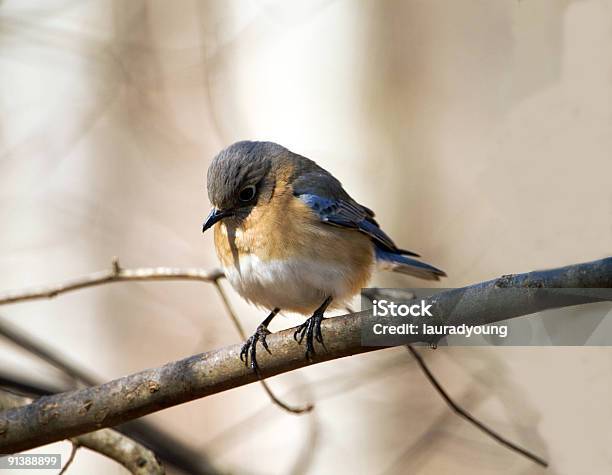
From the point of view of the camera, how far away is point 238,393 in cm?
528

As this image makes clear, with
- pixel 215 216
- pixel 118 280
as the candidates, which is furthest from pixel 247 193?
pixel 118 280

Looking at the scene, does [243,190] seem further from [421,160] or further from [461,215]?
[421,160]

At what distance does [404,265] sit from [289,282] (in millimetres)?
815

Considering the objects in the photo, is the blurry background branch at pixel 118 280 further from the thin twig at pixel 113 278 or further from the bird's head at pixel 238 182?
the bird's head at pixel 238 182

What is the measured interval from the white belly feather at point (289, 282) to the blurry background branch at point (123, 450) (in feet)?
2.49

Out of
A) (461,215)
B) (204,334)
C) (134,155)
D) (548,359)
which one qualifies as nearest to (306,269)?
(548,359)

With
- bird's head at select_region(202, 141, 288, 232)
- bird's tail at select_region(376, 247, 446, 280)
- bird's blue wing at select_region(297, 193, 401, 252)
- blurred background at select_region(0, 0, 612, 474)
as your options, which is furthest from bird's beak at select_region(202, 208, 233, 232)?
blurred background at select_region(0, 0, 612, 474)

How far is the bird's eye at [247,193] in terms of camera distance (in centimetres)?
319

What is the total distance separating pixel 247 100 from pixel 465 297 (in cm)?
329

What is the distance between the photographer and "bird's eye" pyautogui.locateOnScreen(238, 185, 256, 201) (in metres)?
3.19

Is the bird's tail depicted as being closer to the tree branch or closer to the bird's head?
the bird's head

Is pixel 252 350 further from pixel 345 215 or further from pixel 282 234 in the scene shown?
pixel 345 215

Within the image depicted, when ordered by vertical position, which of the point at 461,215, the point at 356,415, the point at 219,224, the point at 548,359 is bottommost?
the point at 356,415

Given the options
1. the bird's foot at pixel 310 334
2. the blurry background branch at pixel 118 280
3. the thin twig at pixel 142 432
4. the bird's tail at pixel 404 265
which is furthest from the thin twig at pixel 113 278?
the bird's tail at pixel 404 265
